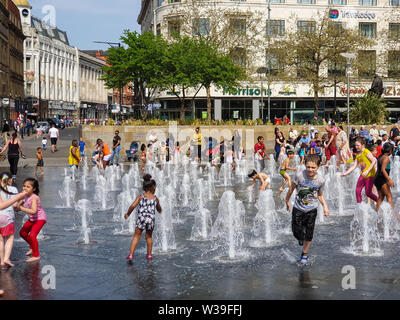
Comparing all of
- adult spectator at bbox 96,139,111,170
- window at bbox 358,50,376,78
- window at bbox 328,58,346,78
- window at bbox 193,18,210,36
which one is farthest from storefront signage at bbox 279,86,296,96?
adult spectator at bbox 96,139,111,170

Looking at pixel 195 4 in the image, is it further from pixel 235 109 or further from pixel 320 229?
pixel 320 229

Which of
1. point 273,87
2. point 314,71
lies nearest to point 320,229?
A: point 314,71

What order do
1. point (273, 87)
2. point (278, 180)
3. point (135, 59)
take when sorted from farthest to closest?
point (273, 87) → point (135, 59) → point (278, 180)

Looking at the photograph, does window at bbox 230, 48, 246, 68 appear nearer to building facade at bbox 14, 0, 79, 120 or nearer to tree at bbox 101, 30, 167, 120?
tree at bbox 101, 30, 167, 120

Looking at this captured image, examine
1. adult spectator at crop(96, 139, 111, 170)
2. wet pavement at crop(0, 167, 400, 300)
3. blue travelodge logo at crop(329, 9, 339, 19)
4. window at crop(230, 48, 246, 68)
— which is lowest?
wet pavement at crop(0, 167, 400, 300)

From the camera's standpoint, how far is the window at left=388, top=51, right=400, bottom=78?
54562 mm

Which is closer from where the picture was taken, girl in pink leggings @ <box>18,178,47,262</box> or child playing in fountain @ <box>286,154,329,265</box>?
child playing in fountain @ <box>286,154,329,265</box>

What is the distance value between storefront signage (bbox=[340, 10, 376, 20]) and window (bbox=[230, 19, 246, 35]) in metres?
11.1

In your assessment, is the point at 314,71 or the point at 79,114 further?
the point at 79,114

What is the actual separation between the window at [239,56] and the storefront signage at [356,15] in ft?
40.2
